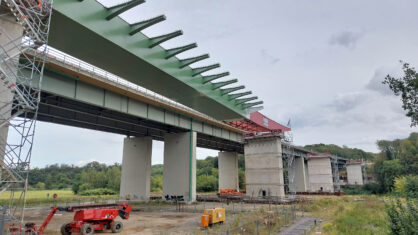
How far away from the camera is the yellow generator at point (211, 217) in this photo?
681 inches

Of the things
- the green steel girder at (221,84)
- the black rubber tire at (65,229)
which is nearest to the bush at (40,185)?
the black rubber tire at (65,229)

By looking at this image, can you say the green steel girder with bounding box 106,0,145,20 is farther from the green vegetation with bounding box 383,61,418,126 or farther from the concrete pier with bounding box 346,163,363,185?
the concrete pier with bounding box 346,163,363,185

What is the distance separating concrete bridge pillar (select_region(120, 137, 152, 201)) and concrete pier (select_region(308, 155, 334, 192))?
5230 centimetres

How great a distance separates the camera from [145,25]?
40.5 ft

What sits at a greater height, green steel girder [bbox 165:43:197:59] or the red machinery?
green steel girder [bbox 165:43:197:59]

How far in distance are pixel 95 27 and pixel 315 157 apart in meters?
73.9

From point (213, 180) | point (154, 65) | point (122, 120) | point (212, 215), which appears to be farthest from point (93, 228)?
point (213, 180)

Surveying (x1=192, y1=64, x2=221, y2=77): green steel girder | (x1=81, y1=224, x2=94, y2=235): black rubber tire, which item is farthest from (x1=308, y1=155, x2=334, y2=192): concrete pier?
(x1=81, y1=224, x2=94, y2=235): black rubber tire

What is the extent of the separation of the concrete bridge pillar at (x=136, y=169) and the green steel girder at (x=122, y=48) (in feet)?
73.2

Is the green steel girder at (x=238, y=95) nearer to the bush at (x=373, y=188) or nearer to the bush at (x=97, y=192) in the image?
the bush at (x=97, y=192)

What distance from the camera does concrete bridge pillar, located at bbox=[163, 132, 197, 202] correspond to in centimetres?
3534

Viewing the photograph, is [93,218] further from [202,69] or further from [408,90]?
[408,90]

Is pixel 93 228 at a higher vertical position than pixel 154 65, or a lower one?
lower

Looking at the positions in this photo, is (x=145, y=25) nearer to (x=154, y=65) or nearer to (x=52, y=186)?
(x=154, y=65)
